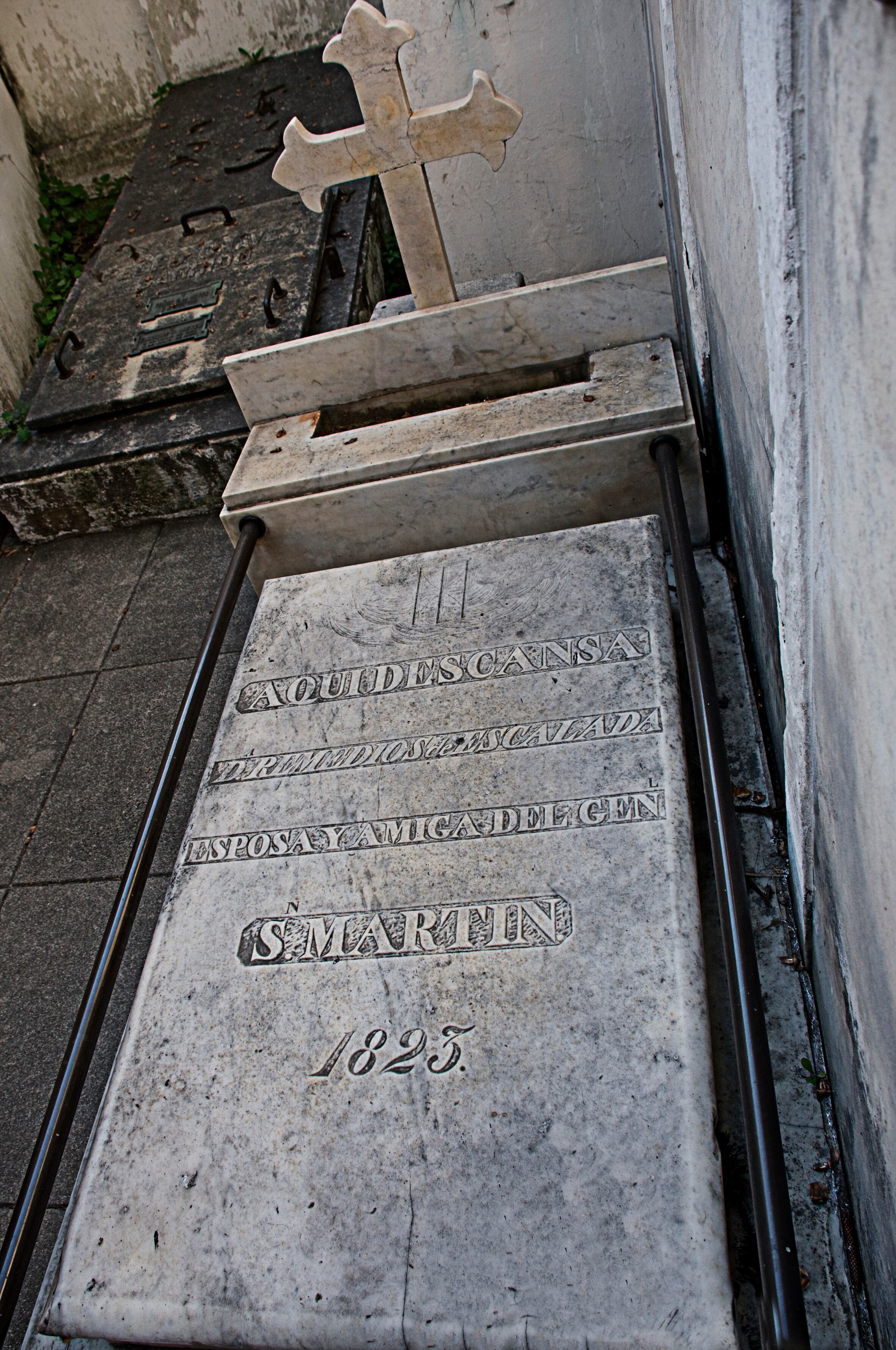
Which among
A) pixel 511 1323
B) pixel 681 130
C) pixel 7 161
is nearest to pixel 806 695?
pixel 511 1323

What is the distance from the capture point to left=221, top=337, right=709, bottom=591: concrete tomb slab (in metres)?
2.96

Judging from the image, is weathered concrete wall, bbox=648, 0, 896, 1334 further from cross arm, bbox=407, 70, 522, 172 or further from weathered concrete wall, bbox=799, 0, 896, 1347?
cross arm, bbox=407, 70, 522, 172

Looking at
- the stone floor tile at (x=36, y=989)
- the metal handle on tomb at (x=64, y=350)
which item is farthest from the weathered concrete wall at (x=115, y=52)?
the stone floor tile at (x=36, y=989)

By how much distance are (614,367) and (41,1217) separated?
2.78 meters

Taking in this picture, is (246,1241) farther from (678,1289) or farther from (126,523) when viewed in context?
(126,523)

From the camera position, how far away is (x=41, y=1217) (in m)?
1.75

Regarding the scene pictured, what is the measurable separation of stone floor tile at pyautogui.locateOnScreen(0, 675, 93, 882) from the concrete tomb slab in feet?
3.31

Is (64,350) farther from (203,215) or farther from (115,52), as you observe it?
(115,52)

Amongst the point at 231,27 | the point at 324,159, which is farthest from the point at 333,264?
the point at 231,27

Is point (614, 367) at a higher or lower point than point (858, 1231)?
higher

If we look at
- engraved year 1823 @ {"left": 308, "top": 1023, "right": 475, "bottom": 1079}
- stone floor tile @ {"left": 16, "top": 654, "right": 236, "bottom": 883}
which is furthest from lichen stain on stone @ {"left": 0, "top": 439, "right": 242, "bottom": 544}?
engraved year 1823 @ {"left": 308, "top": 1023, "right": 475, "bottom": 1079}

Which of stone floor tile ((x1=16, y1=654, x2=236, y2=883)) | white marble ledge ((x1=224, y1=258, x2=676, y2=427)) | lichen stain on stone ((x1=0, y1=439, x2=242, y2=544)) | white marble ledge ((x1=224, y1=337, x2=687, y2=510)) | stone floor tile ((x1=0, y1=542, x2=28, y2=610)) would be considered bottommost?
stone floor tile ((x1=16, y1=654, x2=236, y2=883))

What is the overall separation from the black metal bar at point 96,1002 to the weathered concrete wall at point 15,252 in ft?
10.0

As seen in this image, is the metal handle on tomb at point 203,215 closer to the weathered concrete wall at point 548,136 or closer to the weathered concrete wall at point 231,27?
the weathered concrete wall at point 548,136
